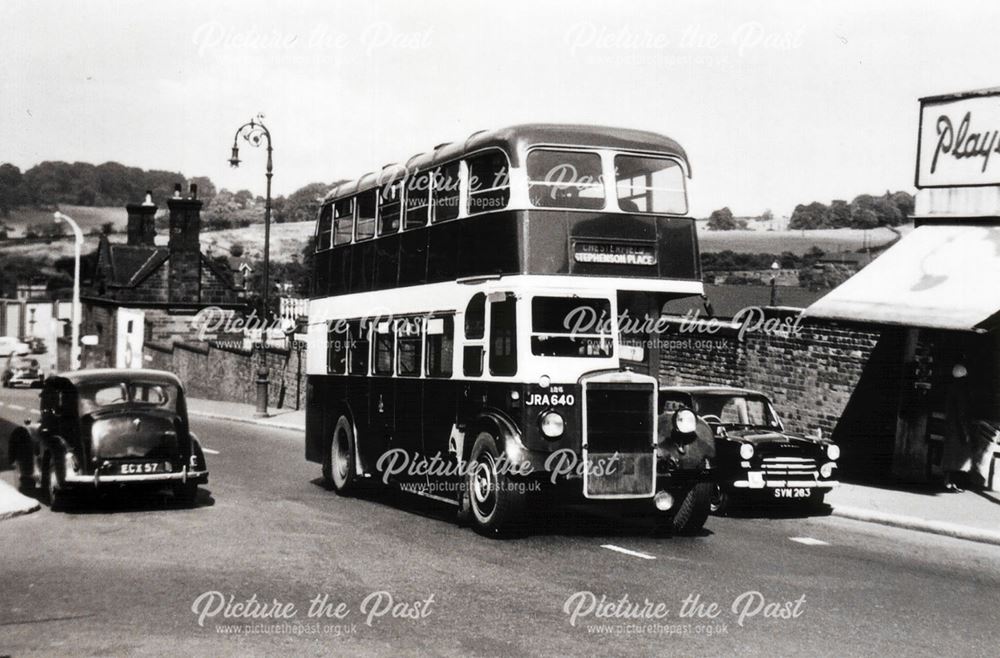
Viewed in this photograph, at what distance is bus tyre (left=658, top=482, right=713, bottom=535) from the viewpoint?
1248cm

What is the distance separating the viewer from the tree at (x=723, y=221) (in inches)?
4090

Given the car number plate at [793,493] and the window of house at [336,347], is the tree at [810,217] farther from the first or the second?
the car number plate at [793,493]

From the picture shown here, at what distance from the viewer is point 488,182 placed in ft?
41.3

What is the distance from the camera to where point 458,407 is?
13.1 m

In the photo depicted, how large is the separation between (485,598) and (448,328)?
4.96 metres

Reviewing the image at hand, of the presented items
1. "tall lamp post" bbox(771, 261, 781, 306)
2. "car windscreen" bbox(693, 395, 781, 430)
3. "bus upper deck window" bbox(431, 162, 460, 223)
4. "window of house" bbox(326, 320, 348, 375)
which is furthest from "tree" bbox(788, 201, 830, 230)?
"bus upper deck window" bbox(431, 162, 460, 223)

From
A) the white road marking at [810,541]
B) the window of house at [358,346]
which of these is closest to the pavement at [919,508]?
the white road marking at [810,541]

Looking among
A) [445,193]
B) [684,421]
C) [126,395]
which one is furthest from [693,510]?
[126,395]

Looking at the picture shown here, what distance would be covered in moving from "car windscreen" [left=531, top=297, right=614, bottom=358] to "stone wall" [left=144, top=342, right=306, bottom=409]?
23.4 meters

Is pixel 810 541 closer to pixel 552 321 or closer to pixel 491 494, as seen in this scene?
pixel 491 494

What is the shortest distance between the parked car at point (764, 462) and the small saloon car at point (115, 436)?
6.49m

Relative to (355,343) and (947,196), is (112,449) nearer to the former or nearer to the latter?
(355,343)

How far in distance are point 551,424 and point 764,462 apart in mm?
4027

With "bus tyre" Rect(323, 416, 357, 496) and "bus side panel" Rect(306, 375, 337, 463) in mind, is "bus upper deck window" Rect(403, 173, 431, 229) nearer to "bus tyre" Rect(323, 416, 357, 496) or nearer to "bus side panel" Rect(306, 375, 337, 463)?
"bus tyre" Rect(323, 416, 357, 496)
